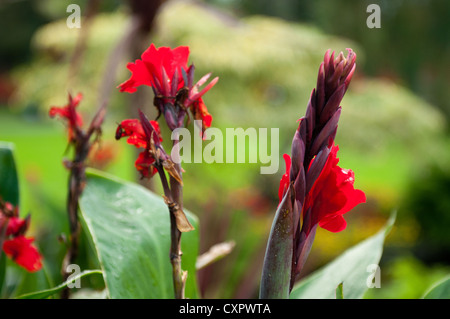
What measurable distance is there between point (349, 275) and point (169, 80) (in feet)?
0.68

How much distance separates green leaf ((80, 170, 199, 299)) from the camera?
1.02ft

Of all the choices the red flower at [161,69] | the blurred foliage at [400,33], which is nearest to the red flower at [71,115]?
the red flower at [161,69]

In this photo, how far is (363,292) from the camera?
33cm

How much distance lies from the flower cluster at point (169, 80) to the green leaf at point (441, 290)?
8.0 inches

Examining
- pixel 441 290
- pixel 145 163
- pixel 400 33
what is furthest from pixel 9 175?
pixel 400 33

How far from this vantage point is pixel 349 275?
36cm

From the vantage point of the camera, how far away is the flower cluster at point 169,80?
238 mm

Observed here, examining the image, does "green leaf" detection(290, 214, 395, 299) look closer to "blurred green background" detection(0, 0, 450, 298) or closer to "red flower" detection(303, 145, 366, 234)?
"red flower" detection(303, 145, 366, 234)

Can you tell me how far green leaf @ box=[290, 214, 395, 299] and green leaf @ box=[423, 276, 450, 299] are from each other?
40 mm

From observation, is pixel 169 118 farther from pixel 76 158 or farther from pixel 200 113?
pixel 76 158

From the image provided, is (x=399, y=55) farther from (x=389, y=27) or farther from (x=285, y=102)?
(x=285, y=102)

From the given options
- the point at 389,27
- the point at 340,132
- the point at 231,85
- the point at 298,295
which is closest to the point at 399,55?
the point at 389,27

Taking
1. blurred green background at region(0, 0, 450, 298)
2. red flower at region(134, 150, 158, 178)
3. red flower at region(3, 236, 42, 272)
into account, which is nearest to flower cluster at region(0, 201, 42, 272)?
red flower at region(3, 236, 42, 272)
